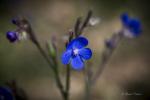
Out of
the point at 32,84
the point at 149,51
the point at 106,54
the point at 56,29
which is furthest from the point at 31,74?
the point at 106,54

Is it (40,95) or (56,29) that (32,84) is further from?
(56,29)

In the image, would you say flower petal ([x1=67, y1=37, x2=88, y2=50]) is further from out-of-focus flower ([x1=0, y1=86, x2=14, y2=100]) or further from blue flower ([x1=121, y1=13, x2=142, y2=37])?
blue flower ([x1=121, y1=13, x2=142, y2=37])

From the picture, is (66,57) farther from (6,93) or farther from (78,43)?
(6,93)

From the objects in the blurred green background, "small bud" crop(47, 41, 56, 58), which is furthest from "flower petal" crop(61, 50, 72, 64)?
the blurred green background

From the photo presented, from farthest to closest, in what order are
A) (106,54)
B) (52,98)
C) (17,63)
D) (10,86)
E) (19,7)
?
(19,7) → (17,63) → (52,98) → (106,54) → (10,86)

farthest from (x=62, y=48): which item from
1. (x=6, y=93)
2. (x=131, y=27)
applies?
(x=6, y=93)

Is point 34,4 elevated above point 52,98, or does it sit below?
above

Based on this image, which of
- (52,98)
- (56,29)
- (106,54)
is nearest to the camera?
(106,54)

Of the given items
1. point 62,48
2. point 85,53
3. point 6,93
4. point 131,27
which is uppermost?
point 85,53
